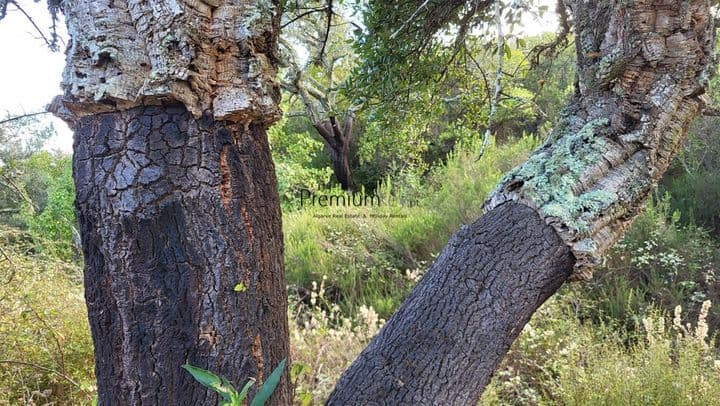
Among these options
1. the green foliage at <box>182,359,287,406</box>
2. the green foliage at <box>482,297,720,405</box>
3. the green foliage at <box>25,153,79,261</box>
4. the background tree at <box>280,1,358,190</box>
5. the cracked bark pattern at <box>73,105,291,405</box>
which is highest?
the background tree at <box>280,1,358,190</box>

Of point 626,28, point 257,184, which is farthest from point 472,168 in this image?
point 257,184

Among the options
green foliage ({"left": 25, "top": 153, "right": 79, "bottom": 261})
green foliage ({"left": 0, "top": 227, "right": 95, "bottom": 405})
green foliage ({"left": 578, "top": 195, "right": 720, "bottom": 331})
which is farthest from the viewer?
green foliage ({"left": 25, "top": 153, "right": 79, "bottom": 261})

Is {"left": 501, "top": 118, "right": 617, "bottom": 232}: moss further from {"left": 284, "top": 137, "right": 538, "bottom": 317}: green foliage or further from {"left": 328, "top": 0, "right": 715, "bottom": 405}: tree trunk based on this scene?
{"left": 284, "top": 137, "right": 538, "bottom": 317}: green foliage

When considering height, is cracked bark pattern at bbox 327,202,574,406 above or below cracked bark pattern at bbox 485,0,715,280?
below

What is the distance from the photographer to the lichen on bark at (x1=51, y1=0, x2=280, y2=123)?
83 centimetres

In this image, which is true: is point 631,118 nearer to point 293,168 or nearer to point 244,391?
point 244,391

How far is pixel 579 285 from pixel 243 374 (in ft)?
11.3

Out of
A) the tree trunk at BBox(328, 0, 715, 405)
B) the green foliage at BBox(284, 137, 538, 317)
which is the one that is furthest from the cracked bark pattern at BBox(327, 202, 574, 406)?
the green foliage at BBox(284, 137, 538, 317)

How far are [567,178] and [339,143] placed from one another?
8.09 metres

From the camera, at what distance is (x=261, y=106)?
90cm

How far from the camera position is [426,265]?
15.1 ft

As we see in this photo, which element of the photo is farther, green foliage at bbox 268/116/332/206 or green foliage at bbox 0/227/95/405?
green foliage at bbox 268/116/332/206

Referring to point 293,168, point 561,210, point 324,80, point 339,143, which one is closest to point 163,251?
point 561,210

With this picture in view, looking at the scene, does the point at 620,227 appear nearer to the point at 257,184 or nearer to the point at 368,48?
the point at 257,184
